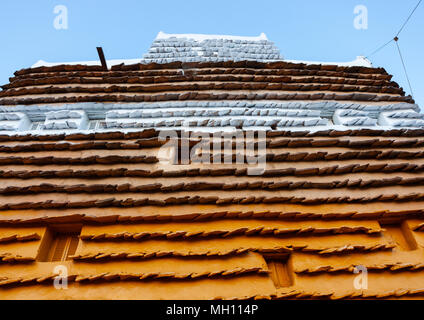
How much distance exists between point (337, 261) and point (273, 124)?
238 centimetres

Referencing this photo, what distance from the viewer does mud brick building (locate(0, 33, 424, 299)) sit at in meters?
2.85

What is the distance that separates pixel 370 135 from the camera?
173 inches

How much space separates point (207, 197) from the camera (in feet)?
11.1

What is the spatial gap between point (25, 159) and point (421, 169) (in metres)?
5.60

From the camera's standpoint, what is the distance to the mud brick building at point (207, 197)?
2.85m

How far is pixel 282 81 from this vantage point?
5559 mm

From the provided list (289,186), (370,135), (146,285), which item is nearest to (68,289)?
(146,285)

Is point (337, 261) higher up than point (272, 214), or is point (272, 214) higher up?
point (272, 214)

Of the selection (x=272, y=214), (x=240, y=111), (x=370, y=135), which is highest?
(x=240, y=111)

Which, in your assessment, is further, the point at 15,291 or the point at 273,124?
the point at 273,124
